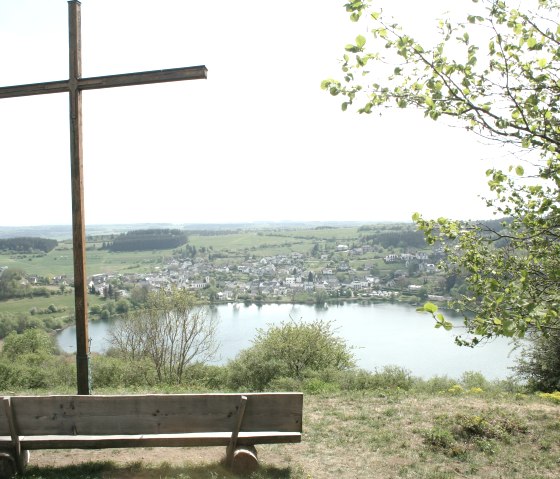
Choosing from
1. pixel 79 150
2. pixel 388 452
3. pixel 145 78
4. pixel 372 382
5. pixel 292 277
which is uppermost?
pixel 145 78

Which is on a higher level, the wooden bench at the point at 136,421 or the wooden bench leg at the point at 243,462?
the wooden bench at the point at 136,421

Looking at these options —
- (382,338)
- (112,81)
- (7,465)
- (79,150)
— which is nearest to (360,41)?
(112,81)

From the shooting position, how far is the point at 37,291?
5259 centimetres

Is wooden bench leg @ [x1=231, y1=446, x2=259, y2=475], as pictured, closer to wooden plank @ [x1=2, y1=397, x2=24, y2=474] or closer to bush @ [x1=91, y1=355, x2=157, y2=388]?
wooden plank @ [x1=2, y1=397, x2=24, y2=474]

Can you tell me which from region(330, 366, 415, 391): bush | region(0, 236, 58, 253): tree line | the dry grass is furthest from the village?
the dry grass

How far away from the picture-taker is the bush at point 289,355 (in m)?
12.9

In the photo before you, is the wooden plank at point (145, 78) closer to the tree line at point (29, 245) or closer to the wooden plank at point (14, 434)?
the wooden plank at point (14, 434)

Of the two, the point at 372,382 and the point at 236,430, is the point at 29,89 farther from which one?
the point at 372,382

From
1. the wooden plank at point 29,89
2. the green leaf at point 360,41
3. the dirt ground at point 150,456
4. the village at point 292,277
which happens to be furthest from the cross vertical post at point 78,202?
the village at point 292,277

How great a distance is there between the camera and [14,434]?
4562 millimetres

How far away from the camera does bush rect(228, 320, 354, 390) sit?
1293 centimetres

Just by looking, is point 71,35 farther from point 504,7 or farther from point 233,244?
point 233,244

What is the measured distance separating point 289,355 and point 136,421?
39.2ft

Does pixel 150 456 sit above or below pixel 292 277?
above
